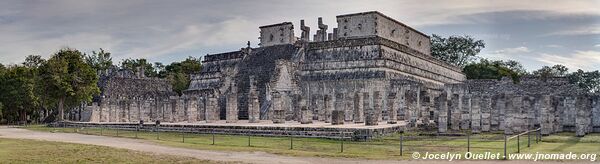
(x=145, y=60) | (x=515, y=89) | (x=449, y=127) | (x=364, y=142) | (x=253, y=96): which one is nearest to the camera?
(x=364, y=142)

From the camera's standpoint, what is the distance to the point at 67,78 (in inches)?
1428

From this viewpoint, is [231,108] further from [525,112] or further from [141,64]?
[141,64]

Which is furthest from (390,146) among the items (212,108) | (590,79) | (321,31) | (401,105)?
(590,79)

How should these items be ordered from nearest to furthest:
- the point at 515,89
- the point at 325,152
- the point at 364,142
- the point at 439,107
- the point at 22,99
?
the point at 325,152 → the point at 364,142 → the point at 439,107 → the point at 515,89 → the point at 22,99

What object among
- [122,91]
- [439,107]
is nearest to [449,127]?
[439,107]

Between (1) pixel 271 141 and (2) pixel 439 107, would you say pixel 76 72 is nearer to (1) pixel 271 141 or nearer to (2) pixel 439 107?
(1) pixel 271 141

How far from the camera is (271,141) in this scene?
20703mm

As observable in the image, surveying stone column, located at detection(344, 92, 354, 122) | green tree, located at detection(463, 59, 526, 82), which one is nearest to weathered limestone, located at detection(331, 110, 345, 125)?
stone column, located at detection(344, 92, 354, 122)

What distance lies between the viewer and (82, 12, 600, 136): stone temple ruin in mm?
24281

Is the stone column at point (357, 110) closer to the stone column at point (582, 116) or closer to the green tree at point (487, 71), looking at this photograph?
the stone column at point (582, 116)

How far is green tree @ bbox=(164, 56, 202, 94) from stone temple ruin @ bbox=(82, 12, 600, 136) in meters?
3.70

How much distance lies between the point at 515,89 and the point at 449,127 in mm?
12625

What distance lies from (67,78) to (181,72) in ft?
84.9

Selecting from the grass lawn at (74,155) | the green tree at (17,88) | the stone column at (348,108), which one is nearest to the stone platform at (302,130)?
the stone column at (348,108)
